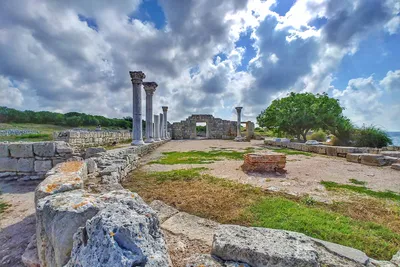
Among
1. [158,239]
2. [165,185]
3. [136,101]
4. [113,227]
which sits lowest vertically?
[165,185]

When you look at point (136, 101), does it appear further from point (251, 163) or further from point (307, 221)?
point (307, 221)

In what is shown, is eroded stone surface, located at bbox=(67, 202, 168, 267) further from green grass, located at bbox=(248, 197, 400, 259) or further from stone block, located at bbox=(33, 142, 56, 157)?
stone block, located at bbox=(33, 142, 56, 157)

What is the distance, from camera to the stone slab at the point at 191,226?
248 cm

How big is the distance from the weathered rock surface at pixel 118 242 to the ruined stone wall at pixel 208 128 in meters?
31.6

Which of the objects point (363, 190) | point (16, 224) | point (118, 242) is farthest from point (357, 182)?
point (16, 224)

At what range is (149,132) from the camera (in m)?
15.7

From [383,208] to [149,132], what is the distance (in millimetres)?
14168

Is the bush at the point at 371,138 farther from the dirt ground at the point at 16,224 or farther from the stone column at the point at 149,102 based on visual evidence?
the dirt ground at the point at 16,224

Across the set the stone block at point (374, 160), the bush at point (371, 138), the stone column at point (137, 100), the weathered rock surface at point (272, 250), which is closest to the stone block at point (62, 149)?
the stone column at point (137, 100)

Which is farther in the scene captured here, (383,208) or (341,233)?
(383,208)

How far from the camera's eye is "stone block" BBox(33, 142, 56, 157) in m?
6.47

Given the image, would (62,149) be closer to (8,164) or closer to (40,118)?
(8,164)

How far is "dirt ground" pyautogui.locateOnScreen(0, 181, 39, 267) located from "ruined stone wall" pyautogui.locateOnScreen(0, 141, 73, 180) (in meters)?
0.80

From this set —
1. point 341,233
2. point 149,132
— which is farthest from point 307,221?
point 149,132
